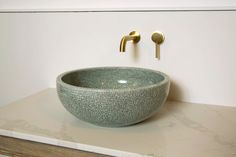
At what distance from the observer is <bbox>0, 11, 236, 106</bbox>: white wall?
94cm

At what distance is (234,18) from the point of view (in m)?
0.89

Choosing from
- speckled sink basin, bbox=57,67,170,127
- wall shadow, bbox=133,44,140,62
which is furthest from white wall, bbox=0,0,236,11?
speckled sink basin, bbox=57,67,170,127

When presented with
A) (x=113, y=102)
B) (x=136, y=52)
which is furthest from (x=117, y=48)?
(x=113, y=102)

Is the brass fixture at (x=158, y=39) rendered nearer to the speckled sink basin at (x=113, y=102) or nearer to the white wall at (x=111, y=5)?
the white wall at (x=111, y=5)

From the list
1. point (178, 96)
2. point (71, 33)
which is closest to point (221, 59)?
point (178, 96)

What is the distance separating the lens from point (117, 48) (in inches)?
41.9

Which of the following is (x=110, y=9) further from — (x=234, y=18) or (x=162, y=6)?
(x=234, y=18)

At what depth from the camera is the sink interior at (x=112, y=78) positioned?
0.99m

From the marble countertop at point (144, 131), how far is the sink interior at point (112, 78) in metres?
0.12

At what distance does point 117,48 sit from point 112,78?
119 millimetres

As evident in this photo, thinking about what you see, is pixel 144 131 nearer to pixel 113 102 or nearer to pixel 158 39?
pixel 113 102

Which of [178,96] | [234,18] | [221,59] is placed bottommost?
[178,96]

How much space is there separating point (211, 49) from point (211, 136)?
1.05 ft

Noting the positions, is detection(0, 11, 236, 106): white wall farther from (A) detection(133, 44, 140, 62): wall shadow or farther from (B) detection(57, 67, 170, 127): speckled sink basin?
(B) detection(57, 67, 170, 127): speckled sink basin
